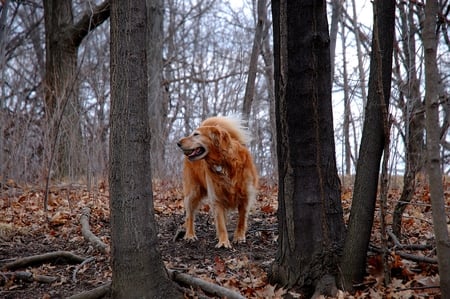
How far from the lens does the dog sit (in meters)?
6.29

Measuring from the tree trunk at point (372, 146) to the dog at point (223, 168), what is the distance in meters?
2.69

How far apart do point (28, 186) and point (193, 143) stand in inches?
199

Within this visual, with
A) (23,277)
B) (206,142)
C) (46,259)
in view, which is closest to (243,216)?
(206,142)

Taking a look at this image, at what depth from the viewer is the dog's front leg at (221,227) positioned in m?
5.96

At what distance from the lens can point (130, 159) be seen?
353cm

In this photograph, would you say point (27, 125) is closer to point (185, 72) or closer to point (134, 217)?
point (134, 217)

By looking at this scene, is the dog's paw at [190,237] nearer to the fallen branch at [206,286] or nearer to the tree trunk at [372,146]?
the fallen branch at [206,286]

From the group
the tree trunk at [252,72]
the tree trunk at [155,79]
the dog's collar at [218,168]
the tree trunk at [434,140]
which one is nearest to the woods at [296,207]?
the tree trunk at [434,140]

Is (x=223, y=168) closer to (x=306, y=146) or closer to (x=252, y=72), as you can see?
(x=306, y=146)

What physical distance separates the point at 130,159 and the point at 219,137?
9.26 feet

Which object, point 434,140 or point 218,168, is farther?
point 218,168

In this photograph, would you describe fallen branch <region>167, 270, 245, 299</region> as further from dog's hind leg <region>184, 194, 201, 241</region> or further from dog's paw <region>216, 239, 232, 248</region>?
dog's hind leg <region>184, 194, 201, 241</region>

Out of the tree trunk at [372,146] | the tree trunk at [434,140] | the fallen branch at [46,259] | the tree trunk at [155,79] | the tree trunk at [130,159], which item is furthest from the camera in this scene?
the tree trunk at [155,79]

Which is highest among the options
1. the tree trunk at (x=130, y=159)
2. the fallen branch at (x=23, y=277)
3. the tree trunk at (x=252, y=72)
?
the tree trunk at (x=252, y=72)
